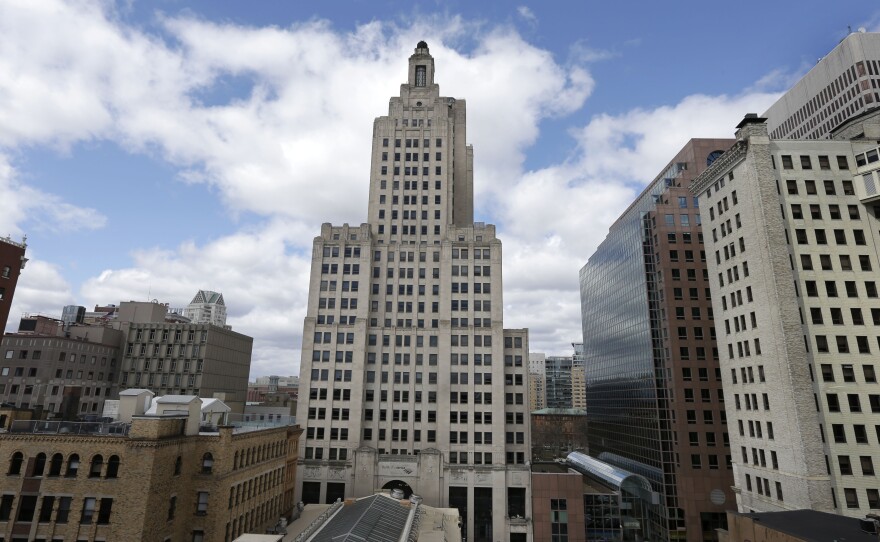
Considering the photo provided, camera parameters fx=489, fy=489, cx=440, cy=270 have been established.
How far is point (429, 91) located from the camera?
112312mm

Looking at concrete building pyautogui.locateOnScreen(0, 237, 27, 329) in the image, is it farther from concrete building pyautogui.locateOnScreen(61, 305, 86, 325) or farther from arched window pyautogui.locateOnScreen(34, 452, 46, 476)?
concrete building pyautogui.locateOnScreen(61, 305, 86, 325)

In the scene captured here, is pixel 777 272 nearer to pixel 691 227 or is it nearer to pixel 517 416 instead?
pixel 691 227

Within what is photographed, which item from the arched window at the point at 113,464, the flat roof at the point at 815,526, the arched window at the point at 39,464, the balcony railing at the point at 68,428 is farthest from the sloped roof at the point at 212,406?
the flat roof at the point at 815,526

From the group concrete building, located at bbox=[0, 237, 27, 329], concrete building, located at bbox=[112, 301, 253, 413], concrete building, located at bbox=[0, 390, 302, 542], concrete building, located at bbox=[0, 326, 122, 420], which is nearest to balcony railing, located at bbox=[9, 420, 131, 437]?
concrete building, located at bbox=[0, 390, 302, 542]

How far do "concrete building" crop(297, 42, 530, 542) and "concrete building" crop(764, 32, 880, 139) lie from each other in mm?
73735

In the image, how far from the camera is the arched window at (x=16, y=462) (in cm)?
4056

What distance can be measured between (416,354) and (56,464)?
61.7 meters

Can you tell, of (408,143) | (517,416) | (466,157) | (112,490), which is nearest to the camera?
(112,490)

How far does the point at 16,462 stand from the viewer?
133 feet

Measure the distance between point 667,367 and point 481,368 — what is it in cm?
3526

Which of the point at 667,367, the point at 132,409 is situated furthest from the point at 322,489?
the point at 667,367

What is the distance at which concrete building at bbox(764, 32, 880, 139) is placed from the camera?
323 feet

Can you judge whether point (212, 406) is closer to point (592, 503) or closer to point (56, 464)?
point (56, 464)

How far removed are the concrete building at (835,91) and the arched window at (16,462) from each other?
124 meters
